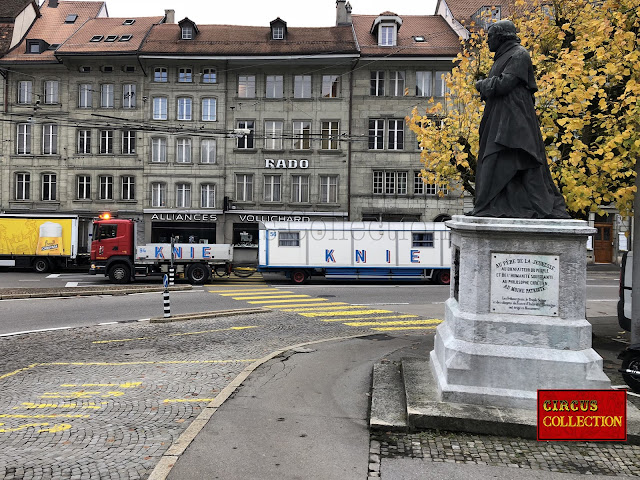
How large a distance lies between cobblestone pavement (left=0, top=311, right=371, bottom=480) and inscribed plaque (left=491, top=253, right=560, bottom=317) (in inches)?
164

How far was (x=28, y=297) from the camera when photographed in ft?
66.6

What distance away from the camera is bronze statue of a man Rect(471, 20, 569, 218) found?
23.4 ft

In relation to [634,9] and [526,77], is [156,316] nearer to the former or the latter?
[526,77]

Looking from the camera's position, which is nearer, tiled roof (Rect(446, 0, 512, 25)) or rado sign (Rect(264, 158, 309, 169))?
rado sign (Rect(264, 158, 309, 169))

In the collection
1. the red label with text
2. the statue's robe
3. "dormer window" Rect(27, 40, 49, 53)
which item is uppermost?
"dormer window" Rect(27, 40, 49, 53)

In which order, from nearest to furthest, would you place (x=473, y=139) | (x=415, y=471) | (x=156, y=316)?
(x=415, y=471) → (x=473, y=139) → (x=156, y=316)

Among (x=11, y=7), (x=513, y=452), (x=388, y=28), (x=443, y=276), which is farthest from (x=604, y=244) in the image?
(x=11, y=7)

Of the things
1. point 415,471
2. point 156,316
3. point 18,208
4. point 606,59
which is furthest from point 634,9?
point 18,208

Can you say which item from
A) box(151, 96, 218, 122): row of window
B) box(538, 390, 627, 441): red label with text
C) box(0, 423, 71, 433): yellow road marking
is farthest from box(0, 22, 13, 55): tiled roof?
box(538, 390, 627, 441): red label with text

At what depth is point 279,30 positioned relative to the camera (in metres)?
38.1

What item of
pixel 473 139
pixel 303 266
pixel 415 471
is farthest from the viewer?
pixel 303 266

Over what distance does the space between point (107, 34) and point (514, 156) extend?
38703 mm

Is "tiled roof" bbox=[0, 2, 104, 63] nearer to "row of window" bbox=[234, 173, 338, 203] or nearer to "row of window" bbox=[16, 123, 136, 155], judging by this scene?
"row of window" bbox=[16, 123, 136, 155]

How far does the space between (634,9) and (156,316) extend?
13.8 metres
